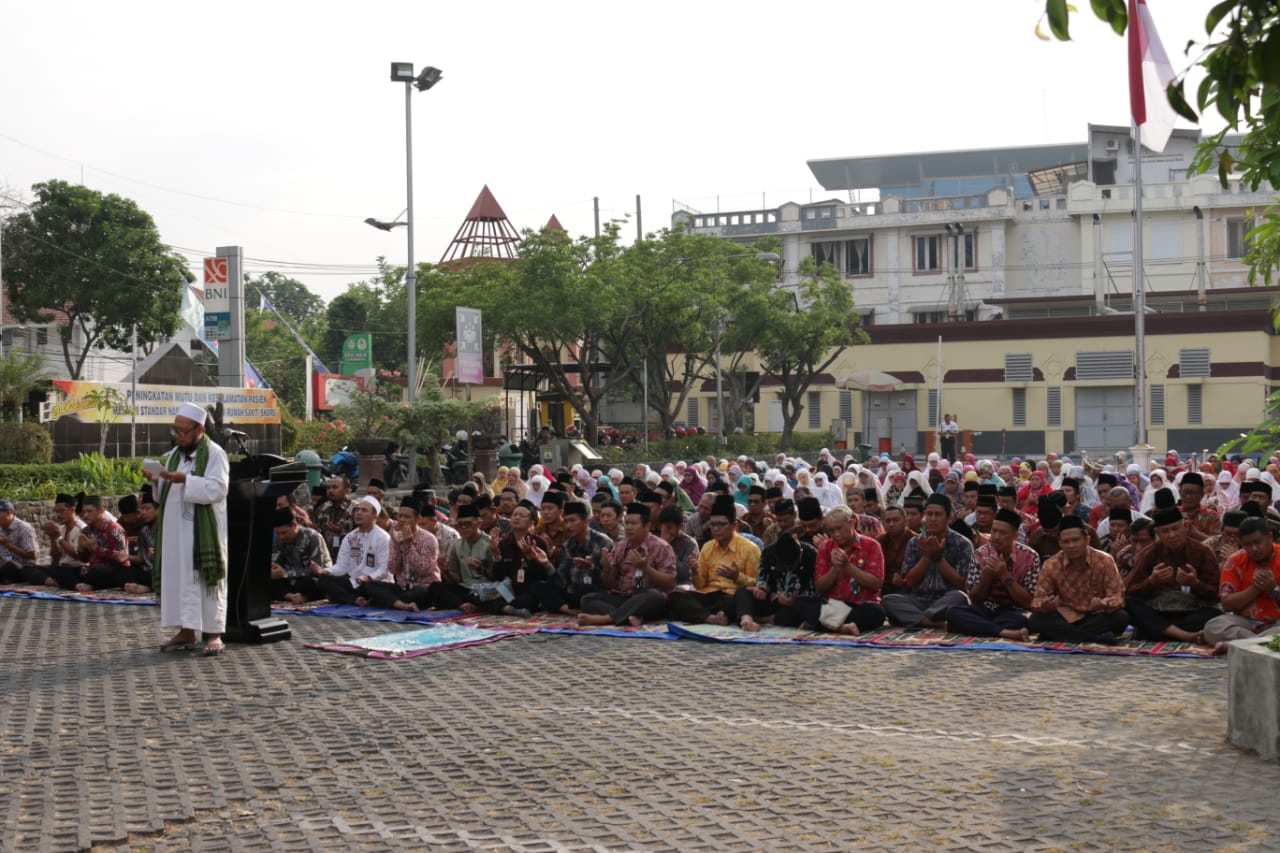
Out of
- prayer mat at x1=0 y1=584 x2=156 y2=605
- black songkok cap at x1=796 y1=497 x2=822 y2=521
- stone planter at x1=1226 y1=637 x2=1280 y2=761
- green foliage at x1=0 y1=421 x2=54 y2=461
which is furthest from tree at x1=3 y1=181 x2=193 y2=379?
stone planter at x1=1226 y1=637 x2=1280 y2=761

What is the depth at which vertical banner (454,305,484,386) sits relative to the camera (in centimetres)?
2750

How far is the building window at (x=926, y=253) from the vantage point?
56.0 meters

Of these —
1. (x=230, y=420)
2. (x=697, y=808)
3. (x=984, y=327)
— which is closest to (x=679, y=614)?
(x=697, y=808)

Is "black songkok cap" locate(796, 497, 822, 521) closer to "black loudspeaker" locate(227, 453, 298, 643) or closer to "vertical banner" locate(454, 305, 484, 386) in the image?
"black loudspeaker" locate(227, 453, 298, 643)

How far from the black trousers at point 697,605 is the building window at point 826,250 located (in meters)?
47.3

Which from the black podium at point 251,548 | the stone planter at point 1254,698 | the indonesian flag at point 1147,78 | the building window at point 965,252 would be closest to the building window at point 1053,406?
the building window at point 965,252

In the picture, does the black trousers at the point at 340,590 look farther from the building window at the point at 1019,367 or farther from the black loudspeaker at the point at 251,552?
the building window at the point at 1019,367

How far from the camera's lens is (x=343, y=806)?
18.5 ft

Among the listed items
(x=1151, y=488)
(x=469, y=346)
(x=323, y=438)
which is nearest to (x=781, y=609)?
(x=1151, y=488)

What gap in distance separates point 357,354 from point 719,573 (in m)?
40.1

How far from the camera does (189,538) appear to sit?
378 inches

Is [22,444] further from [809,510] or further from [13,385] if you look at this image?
[809,510]

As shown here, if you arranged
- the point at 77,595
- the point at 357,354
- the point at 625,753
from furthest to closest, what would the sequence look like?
the point at 357,354
the point at 77,595
the point at 625,753

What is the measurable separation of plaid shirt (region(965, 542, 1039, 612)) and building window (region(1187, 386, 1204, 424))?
3632cm
